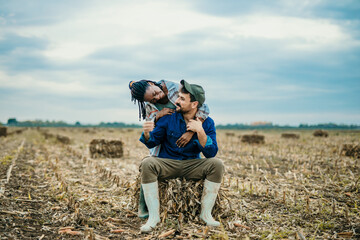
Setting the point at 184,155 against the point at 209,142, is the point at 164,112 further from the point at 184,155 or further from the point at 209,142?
the point at 209,142

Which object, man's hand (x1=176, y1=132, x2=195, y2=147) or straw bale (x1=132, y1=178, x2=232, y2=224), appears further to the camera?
straw bale (x1=132, y1=178, x2=232, y2=224)

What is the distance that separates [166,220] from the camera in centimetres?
457

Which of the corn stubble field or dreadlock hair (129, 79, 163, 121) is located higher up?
dreadlock hair (129, 79, 163, 121)

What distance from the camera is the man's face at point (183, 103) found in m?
4.46

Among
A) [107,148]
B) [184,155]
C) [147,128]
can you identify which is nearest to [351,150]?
[107,148]

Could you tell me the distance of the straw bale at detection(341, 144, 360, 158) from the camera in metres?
11.5

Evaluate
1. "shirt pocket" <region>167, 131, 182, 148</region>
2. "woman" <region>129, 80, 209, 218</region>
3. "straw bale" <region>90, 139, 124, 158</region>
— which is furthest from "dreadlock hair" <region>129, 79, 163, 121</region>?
"straw bale" <region>90, 139, 124, 158</region>

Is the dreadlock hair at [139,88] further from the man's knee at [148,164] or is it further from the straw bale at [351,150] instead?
the straw bale at [351,150]

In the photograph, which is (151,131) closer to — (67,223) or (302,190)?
(67,223)

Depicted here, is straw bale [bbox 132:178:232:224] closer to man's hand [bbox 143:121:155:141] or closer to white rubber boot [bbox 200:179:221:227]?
white rubber boot [bbox 200:179:221:227]

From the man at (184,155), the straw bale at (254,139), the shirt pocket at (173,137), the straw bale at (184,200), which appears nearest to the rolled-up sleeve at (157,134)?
the man at (184,155)

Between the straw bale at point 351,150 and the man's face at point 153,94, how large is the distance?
9.69 m

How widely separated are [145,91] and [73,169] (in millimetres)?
5712

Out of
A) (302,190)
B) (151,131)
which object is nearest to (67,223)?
(151,131)
